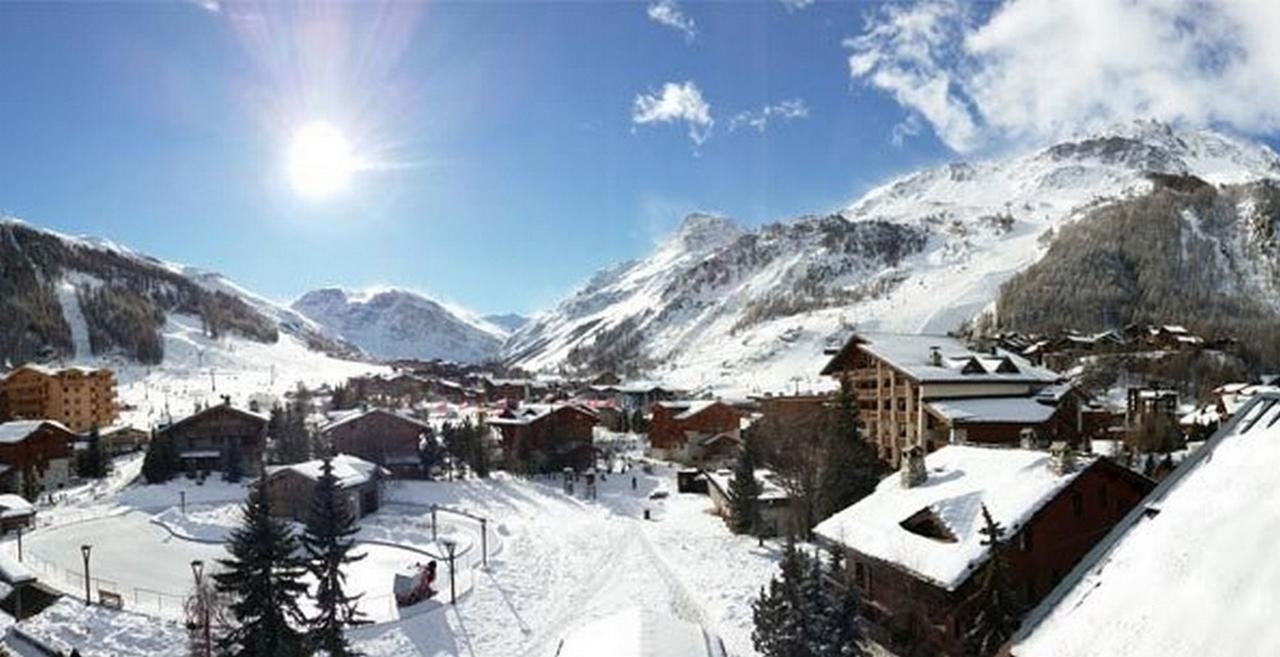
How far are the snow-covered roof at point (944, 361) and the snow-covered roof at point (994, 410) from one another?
1608 mm

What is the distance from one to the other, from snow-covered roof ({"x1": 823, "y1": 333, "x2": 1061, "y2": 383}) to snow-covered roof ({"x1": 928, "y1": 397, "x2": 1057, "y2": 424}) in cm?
161

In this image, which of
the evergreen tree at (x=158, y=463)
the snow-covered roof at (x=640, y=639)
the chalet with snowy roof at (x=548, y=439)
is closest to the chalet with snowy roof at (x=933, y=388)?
the chalet with snowy roof at (x=548, y=439)

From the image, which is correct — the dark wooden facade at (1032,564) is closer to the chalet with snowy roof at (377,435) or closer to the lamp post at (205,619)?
the lamp post at (205,619)

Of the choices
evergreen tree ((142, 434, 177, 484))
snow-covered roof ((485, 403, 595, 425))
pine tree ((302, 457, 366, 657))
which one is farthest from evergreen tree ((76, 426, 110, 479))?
pine tree ((302, 457, 366, 657))

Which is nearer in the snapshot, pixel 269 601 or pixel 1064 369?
pixel 269 601

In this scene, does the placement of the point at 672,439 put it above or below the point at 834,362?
below

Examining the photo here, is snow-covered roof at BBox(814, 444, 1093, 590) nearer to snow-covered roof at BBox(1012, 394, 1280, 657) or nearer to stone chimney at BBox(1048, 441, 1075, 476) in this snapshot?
stone chimney at BBox(1048, 441, 1075, 476)

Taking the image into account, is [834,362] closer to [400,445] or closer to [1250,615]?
[400,445]

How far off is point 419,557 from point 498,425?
34995 mm

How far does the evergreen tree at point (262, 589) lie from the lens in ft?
78.9

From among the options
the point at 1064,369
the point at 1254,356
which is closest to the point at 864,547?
the point at 1064,369

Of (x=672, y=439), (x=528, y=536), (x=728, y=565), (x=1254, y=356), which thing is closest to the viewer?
(x=728, y=565)

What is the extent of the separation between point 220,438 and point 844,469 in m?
57.9

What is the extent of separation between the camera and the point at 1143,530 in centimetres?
1811
